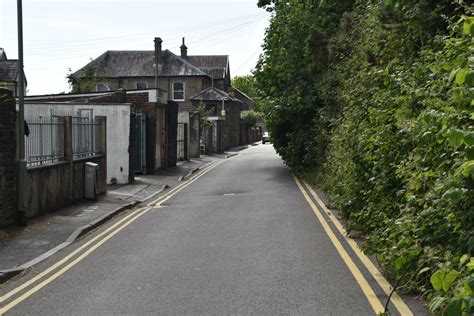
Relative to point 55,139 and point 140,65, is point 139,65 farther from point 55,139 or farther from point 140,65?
point 55,139

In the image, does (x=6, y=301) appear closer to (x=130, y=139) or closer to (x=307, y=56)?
(x=130, y=139)

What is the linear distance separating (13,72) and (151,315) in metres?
47.9

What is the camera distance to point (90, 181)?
17.1m

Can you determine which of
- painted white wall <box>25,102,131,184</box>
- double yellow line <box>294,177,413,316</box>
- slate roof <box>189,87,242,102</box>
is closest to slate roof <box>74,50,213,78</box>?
slate roof <box>189,87,242,102</box>

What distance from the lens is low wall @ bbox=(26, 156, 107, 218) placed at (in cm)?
1343

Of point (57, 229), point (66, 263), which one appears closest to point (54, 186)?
point (57, 229)

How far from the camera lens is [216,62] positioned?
267ft

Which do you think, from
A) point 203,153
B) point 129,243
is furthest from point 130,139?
point 203,153

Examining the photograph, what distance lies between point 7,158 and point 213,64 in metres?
70.2

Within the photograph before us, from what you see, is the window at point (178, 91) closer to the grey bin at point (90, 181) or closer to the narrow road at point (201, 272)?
the grey bin at point (90, 181)

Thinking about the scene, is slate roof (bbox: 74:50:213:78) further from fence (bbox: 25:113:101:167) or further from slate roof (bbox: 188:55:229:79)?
fence (bbox: 25:113:101:167)

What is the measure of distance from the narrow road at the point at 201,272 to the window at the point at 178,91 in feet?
184

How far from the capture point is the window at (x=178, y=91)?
69625mm

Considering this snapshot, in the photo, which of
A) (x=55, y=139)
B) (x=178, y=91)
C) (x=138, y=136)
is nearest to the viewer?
(x=55, y=139)
